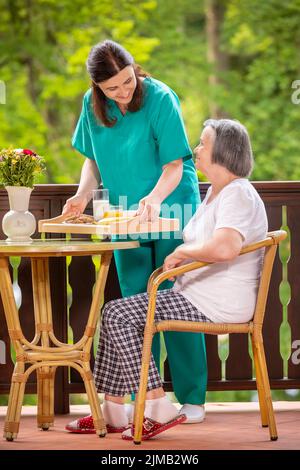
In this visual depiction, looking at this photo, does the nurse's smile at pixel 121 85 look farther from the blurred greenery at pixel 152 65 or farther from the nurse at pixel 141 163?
the blurred greenery at pixel 152 65

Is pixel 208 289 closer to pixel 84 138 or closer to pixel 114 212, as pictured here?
pixel 114 212

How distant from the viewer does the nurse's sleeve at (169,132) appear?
3529 mm

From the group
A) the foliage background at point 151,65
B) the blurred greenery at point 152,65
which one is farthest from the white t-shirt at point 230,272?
the foliage background at point 151,65

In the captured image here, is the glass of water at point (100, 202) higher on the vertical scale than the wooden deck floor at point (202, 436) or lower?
higher

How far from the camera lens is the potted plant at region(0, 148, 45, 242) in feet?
11.6

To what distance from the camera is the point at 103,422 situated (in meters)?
3.40

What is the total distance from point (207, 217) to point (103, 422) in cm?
87

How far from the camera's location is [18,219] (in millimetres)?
3545

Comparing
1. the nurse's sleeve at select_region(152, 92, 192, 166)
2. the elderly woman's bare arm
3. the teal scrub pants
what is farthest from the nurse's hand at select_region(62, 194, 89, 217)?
the elderly woman's bare arm

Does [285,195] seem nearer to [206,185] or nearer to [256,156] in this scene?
[206,185]

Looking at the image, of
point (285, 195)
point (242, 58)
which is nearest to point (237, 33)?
point (242, 58)

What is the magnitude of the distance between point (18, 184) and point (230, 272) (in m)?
0.93

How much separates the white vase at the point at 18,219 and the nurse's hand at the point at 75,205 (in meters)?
0.15

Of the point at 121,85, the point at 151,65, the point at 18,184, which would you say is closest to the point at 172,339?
the point at 18,184
